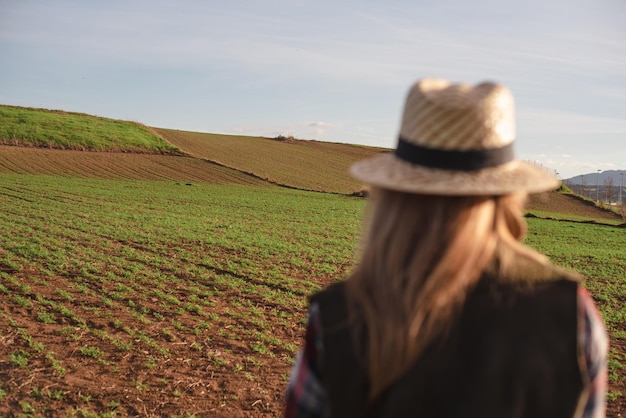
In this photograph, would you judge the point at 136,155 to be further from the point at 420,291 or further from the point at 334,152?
the point at 420,291

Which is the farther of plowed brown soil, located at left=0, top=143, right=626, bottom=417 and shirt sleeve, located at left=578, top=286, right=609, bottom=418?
plowed brown soil, located at left=0, top=143, right=626, bottom=417

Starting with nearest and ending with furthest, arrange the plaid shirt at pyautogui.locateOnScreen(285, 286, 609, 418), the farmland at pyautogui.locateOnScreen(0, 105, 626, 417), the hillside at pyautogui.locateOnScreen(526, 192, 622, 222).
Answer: the plaid shirt at pyautogui.locateOnScreen(285, 286, 609, 418)
the farmland at pyautogui.locateOnScreen(0, 105, 626, 417)
the hillside at pyautogui.locateOnScreen(526, 192, 622, 222)

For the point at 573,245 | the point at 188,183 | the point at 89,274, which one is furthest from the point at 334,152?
the point at 89,274

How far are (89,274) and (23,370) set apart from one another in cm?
463

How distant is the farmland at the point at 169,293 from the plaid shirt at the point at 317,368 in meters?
4.41

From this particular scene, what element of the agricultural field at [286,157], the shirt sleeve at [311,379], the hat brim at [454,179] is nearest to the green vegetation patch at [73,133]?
the agricultural field at [286,157]

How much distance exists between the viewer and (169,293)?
396 inches

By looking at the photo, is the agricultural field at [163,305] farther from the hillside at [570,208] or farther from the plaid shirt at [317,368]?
the hillside at [570,208]

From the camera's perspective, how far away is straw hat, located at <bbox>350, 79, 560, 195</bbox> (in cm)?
155

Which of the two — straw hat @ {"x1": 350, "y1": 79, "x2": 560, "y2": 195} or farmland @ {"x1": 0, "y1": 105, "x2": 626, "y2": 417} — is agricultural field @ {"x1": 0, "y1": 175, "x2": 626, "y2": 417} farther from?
straw hat @ {"x1": 350, "y1": 79, "x2": 560, "y2": 195}

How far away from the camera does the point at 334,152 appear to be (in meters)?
67.3

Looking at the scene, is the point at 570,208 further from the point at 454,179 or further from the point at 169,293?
the point at 454,179

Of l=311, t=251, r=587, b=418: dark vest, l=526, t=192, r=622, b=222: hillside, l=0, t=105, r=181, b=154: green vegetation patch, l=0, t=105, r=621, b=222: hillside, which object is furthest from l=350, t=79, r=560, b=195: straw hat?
l=0, t=105, r=181, b=154: green vegetation patch

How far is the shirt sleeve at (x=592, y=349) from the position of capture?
153cm
